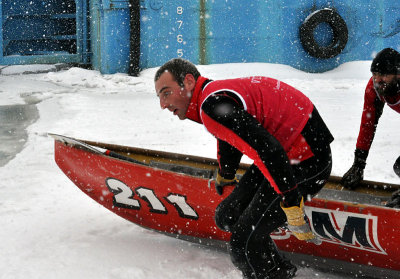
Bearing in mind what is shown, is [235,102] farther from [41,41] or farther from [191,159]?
[41,41]

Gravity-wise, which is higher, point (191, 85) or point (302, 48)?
point (191, 85)

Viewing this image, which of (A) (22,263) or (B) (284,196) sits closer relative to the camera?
(B) (284,196)

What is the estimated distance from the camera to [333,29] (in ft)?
38.5

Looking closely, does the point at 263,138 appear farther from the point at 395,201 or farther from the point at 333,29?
the point at 333,29

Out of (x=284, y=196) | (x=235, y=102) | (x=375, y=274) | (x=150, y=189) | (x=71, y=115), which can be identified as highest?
(x=235, y=102)

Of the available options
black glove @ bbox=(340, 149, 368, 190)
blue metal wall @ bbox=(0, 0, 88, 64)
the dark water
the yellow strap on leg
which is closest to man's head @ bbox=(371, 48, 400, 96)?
black glove @ bbox=(340, 149, 368, 190)

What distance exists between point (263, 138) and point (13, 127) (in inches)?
239

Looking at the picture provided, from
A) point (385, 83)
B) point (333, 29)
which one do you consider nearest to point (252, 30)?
point (333, 29)

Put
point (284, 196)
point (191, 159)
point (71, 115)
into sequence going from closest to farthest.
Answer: point (284, 196), point (191, 159), point (71, 115)

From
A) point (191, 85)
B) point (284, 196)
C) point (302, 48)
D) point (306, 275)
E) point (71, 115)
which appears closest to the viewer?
point (284, 196)

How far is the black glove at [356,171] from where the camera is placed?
3391 mm

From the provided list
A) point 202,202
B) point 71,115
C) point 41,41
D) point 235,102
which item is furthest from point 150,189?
point 41,41

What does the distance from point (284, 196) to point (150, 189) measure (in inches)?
49.8

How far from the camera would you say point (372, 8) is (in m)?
11.9
